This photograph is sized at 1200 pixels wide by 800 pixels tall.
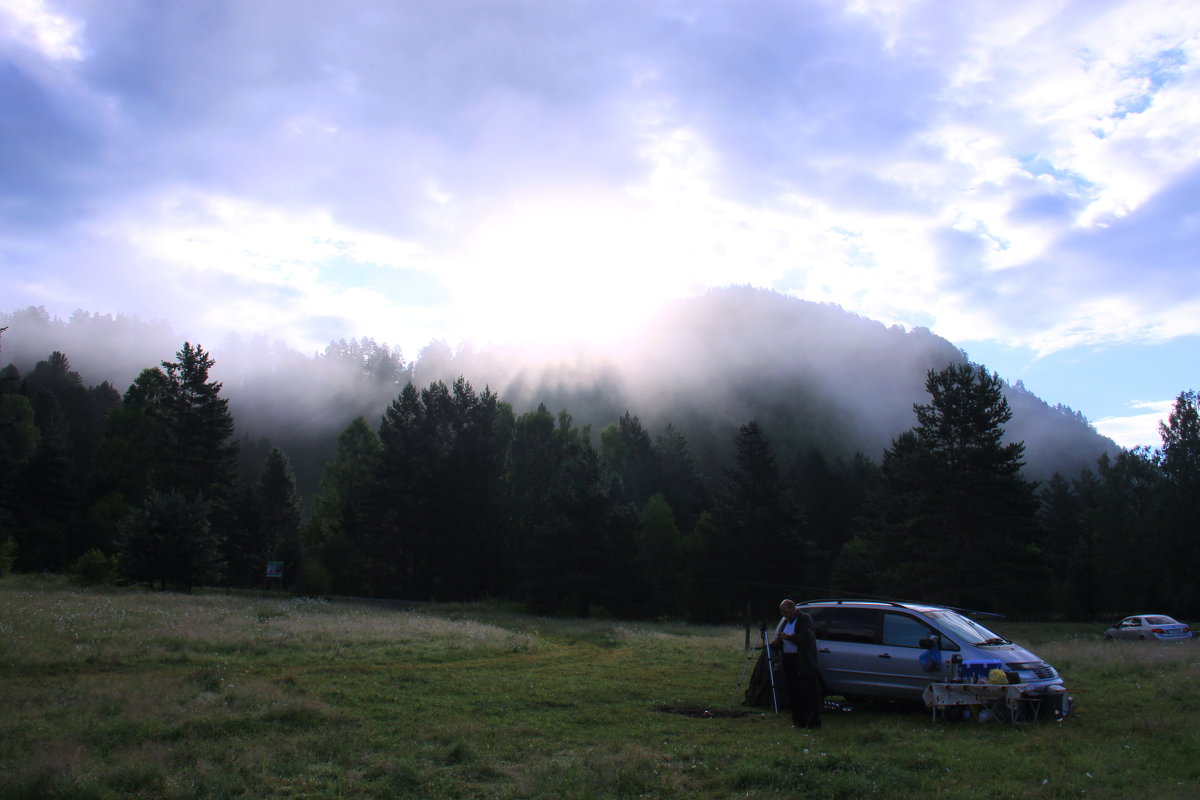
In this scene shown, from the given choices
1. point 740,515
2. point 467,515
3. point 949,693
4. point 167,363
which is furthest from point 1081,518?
point 167,363

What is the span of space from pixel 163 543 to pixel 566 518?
23.3 metres

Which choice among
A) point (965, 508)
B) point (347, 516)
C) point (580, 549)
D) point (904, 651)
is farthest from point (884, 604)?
point (347, 516)

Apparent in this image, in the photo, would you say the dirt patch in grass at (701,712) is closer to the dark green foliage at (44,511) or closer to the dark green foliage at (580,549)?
the dark green foliage at (580,549)

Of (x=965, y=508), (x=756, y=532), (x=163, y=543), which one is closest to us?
(x=163, y=543)

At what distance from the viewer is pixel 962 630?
11.6 meters

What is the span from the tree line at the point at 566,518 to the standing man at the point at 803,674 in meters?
31.2

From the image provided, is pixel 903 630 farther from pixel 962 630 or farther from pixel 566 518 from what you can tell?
pixel 566 518

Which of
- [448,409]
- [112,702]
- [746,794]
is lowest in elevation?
[112,702]

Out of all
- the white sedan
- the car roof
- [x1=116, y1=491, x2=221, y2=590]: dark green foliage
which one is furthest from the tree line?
the car roof

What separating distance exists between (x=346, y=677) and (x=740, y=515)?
41579mm

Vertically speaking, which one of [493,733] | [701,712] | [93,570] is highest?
[493,733]

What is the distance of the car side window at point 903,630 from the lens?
1176 centimetres

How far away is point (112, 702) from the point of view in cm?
1045

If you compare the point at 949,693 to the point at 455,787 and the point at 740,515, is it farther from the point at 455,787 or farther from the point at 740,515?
the point at 740,515
